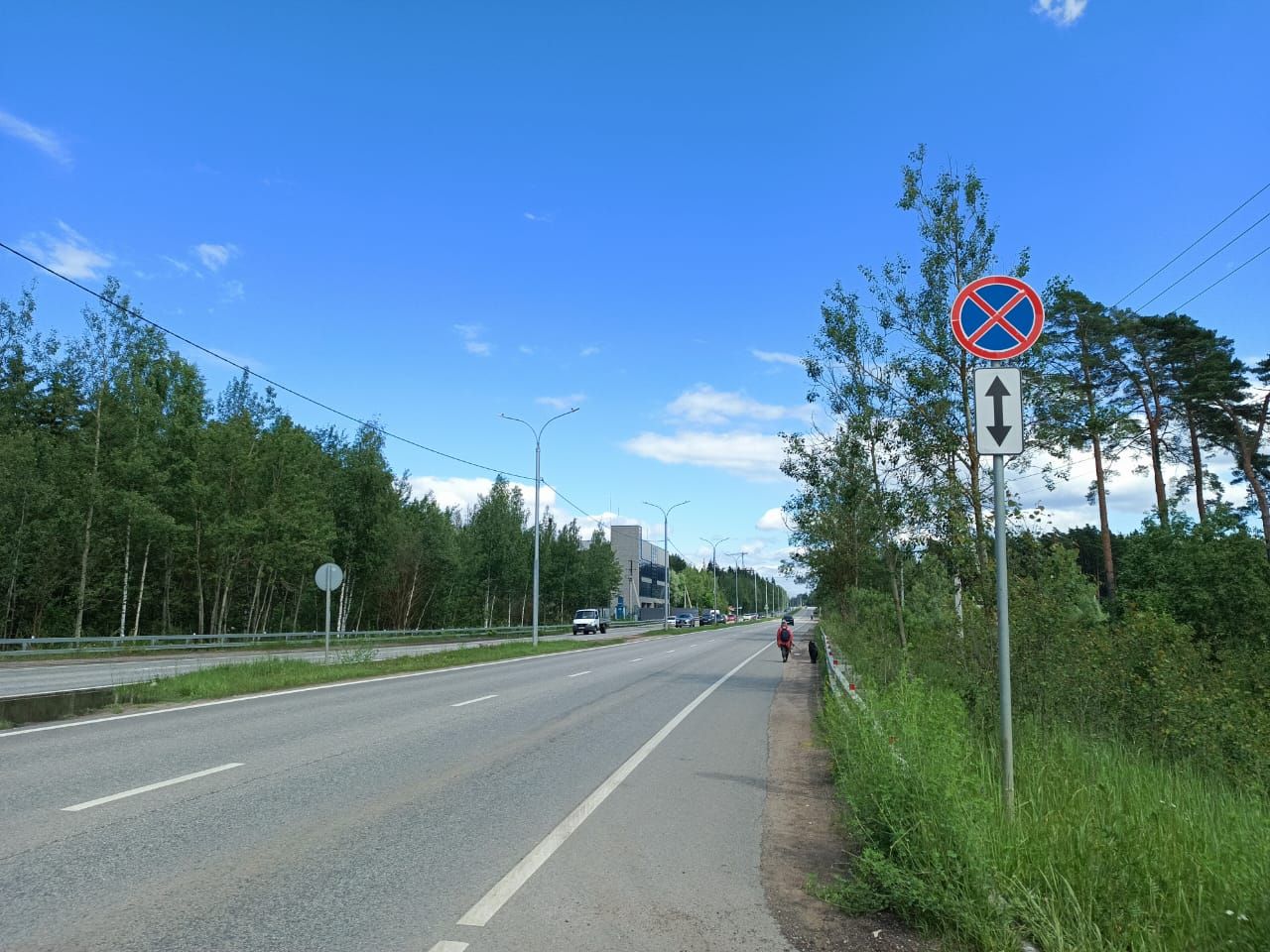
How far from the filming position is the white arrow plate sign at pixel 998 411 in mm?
5859

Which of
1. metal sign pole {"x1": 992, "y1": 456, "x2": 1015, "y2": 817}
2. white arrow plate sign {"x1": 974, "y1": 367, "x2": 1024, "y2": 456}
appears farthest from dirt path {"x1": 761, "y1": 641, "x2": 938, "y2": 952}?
white arrow plate sign {"x1": 974, "y1": 367, "x2": 1024, "y2": 456}

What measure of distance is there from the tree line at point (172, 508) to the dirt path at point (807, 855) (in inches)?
1465

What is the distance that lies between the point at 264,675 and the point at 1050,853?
18.0 m

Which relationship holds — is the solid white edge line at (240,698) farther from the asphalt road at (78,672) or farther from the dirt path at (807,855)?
the dirt path at (807,855)

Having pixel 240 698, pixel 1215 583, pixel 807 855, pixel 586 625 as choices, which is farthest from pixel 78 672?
pixel 586 625

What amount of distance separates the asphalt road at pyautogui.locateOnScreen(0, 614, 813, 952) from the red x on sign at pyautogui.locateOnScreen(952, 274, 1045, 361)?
14.1 ft

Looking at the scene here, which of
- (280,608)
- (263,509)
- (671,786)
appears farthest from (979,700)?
(280,608)

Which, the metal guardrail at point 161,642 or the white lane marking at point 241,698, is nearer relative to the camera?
the white lane marking at point 241,698

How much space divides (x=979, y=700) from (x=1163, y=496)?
35.2 meters

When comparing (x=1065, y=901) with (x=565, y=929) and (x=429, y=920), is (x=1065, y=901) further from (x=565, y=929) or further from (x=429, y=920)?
(x=429, y=920)

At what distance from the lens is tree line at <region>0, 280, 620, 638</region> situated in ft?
126

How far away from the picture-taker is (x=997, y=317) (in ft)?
20.6

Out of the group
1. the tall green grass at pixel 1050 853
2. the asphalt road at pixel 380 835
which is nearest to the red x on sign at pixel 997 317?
the tall green grass at pixel 1050 853

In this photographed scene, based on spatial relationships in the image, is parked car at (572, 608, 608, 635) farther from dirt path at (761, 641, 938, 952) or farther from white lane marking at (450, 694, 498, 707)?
dirt path at (761, 641, 938, 952)
